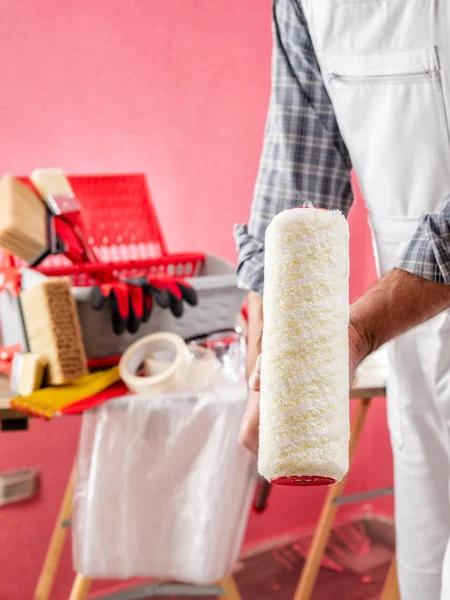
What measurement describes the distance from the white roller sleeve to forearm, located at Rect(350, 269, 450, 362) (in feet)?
0.45

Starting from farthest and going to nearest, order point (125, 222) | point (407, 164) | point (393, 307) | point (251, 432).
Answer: point (125, 222)
point (407, 164)
point (251, 432)
point (393, 307)

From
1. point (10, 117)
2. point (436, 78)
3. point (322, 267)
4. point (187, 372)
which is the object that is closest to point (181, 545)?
point (187, 372)

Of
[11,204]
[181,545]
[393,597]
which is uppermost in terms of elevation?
[11,204]

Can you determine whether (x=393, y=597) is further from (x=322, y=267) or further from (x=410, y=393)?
(x=322, y=267)

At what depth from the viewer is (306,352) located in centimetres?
46

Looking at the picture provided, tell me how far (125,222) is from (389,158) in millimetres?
1034

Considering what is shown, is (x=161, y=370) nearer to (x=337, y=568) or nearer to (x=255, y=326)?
(x=255, y=326)

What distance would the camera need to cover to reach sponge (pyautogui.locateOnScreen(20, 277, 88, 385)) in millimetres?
1361

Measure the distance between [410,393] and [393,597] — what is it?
800 mm

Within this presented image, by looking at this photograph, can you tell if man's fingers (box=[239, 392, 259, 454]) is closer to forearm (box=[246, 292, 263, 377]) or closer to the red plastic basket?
forearm (box=[246, 292, 263, 377])

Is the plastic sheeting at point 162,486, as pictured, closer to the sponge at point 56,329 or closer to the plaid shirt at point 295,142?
the sponge at point 56,329

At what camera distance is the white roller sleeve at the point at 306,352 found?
1.51ft

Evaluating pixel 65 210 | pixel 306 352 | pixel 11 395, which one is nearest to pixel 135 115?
pixel 65 210

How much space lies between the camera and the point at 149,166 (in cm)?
214
